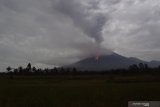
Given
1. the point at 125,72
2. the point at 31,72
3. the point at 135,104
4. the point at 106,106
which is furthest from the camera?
the point at 31,72

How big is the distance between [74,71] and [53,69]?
41.1ft

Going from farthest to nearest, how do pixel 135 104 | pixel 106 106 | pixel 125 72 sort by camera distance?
pixel 125 72
pixel 106 106
pixel 135 104

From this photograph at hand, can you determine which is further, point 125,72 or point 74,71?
point 74,71

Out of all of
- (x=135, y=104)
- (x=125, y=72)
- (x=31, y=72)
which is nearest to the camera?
(x=135, y=104)

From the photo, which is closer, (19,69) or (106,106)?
(106,106)

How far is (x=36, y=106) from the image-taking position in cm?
1761

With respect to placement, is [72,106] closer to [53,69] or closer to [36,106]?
[36,106]

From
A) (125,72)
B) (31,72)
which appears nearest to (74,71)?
(31,72)

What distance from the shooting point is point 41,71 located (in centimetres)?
15275

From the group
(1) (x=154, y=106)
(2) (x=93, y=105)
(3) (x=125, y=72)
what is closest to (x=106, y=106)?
(2) (x=93, y=105)

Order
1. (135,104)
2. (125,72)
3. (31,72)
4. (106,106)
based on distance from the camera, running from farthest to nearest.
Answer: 1. (31,72)
2. (125,72)
3. (106,106)
4. (135,104)

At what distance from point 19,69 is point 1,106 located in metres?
137

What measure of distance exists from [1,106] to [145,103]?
36.1 feet

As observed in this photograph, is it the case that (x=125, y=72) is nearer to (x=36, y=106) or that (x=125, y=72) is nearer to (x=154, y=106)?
(x=36, y=106)
